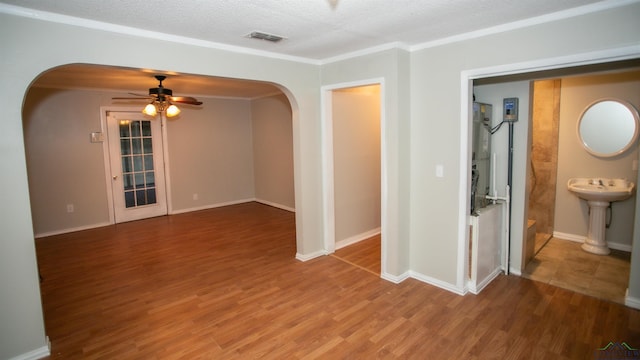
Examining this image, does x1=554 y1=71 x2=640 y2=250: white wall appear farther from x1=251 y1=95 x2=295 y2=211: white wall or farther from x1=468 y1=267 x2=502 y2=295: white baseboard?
x1=251 y1=95 x2=295 y2=211: white wall

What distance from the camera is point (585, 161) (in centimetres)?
468

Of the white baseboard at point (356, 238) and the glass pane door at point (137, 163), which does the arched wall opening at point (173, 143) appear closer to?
the glass pane door at point (137, 163)

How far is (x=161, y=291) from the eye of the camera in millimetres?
3574

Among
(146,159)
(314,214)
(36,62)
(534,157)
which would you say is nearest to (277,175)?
(146,159)

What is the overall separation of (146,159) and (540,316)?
667 centimetres

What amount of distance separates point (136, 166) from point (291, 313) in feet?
16.4

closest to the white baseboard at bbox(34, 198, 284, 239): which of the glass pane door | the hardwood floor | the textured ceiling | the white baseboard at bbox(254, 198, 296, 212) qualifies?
the white baseboard at bbox(254, 198, 296, 212)

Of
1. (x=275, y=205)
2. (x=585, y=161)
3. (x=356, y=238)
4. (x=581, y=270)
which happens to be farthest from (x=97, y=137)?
(x=585, y=161)

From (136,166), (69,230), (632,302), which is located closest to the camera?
(632,302)

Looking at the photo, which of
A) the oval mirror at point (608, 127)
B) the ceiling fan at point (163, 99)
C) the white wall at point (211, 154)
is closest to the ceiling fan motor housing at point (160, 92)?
the ceiling fan at point (163, 99)

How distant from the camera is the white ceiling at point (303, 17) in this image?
90.3 inches

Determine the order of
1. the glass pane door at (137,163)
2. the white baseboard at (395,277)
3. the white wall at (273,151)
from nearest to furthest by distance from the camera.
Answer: the white baseboard at (395,277) < the glass pane door at (137,163) < the white wall at (273,151)

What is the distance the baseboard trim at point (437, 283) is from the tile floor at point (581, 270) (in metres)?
0.95

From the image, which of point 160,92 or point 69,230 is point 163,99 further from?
point 69,230
